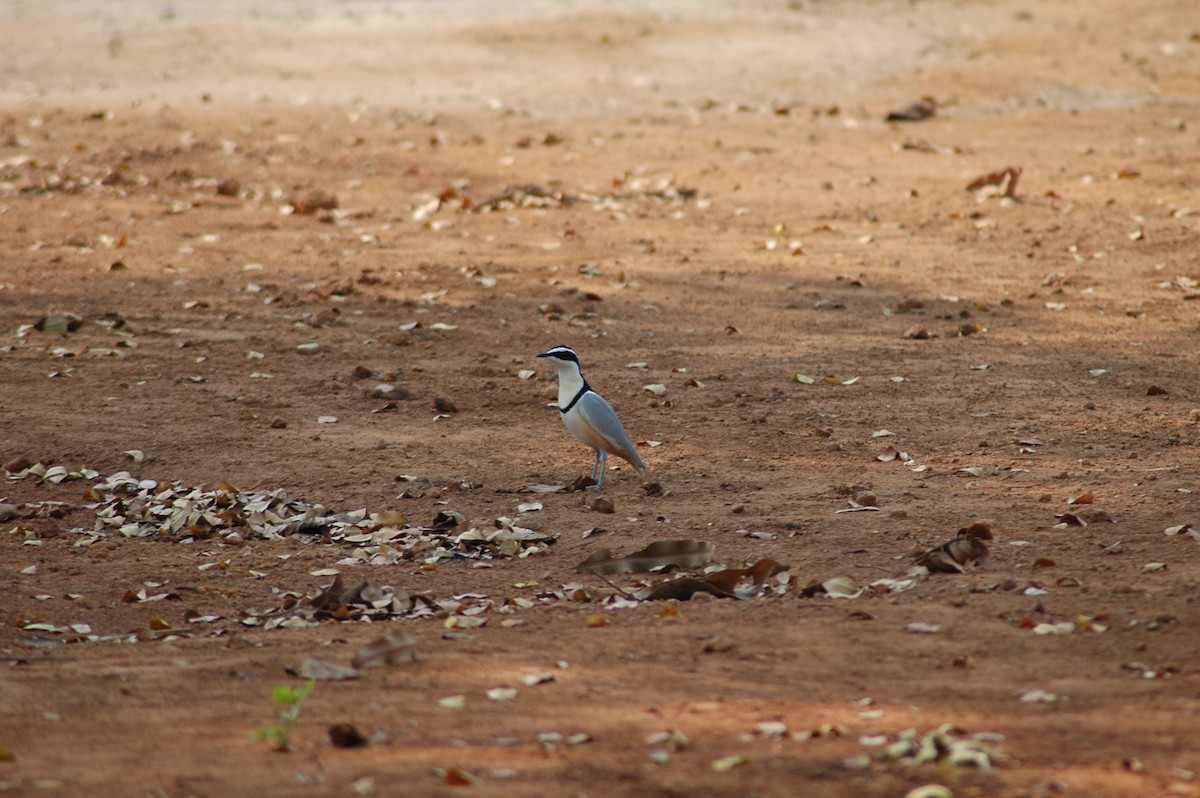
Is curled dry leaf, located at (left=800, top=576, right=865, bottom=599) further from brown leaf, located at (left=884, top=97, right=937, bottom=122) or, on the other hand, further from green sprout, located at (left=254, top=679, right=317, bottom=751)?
brown leaf, located at (left=884, top=97, right=937, bottom=122)

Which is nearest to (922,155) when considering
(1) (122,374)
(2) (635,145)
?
(2) (635,145)

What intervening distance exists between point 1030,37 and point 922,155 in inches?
244

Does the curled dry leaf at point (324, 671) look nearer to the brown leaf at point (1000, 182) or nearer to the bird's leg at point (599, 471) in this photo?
the bird's leg at point (599, 471)

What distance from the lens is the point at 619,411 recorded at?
6.52 meters

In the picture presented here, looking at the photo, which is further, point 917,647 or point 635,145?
point 635,145

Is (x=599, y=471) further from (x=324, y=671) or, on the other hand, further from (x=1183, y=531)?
(x=1183, y=531)

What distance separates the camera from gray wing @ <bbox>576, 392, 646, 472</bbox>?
18.1 ft

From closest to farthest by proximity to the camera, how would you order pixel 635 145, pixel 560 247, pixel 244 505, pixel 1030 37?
pixel 244 505 → pixel 560 247 → pixel 635 145 → pixel 1030 37

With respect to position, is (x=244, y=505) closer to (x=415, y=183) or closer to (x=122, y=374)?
(x=122, y=374)

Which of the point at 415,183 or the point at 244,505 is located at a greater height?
the point at 415,183

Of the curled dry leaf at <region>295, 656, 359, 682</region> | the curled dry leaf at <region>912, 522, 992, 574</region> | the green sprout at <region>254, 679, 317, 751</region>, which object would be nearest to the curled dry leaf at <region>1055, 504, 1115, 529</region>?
the curled dry leaf at <region>912, 522, 992, 574</region>

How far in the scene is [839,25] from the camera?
17.9 meters

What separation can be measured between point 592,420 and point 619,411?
1010mm

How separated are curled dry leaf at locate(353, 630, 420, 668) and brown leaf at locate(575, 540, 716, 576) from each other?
3.47ft
